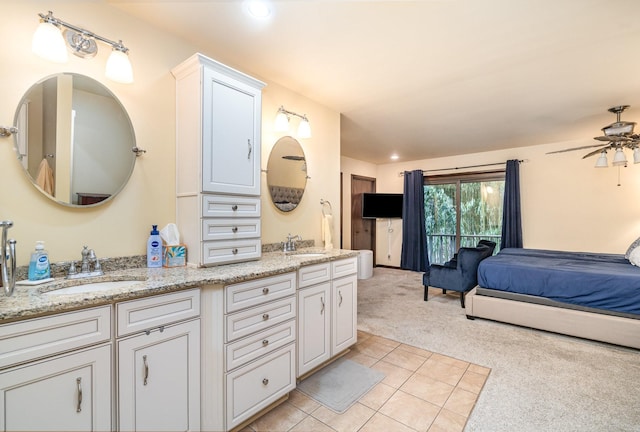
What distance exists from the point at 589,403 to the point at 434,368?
964 millimetres

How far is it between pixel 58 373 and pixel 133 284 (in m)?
0.41

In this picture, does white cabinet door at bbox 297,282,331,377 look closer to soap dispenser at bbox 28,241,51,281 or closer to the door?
soap dispenser at bbox 28,241,51,281

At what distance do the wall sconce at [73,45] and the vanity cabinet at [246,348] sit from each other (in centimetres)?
134

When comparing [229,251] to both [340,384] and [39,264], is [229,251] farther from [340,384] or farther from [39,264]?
[340,384]

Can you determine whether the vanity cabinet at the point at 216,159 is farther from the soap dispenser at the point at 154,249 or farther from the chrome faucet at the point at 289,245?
the chrome faucet at the point at 289,245

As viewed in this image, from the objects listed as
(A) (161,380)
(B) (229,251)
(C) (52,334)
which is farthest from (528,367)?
(C) (52,334)

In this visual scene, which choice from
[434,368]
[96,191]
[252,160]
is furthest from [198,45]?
[434,368]

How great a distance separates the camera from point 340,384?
2.10m

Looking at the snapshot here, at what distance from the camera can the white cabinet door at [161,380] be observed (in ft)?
4.12

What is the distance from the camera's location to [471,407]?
6.09 ft

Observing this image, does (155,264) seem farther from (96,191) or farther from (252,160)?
(252,160)

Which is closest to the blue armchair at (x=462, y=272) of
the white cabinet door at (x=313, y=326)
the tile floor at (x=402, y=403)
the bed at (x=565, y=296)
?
the bed at (x=565, y=296)

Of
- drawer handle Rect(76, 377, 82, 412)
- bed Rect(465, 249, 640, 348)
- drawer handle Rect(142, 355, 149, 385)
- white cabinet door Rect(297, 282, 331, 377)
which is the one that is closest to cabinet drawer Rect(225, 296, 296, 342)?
white cabinet door Rect(297, 282, 331, 377)

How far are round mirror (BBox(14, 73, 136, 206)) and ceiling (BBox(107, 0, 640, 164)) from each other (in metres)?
0.61
